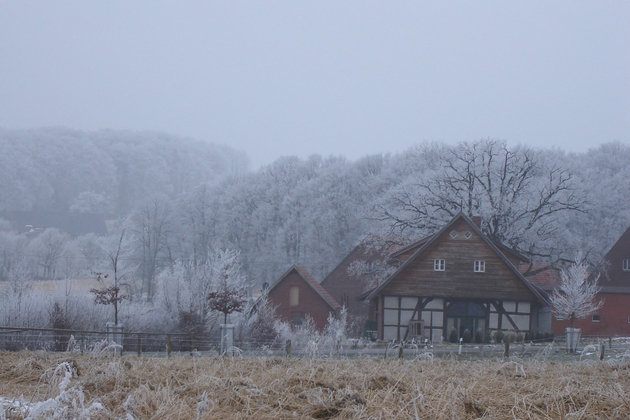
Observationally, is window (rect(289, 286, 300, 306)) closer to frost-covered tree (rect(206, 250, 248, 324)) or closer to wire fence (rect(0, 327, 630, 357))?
frost-covered tree (rect(206, 250, 248, 324))

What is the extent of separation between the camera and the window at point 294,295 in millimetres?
46750

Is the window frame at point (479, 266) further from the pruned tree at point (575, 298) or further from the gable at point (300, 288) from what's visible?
the gable at point (300, 288)

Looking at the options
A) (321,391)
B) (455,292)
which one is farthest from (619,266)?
(321,391)

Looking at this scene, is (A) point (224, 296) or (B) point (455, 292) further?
(B) point (455, 292)

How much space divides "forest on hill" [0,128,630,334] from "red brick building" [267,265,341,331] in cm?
568

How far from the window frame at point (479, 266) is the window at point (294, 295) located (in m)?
12.9

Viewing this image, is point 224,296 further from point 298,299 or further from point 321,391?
point 321,391

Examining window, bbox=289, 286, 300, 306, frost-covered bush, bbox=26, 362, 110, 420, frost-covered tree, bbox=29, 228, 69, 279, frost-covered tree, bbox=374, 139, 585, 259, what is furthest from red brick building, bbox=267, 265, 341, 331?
frost-covered bush, bbox=26, 362, 110, 420

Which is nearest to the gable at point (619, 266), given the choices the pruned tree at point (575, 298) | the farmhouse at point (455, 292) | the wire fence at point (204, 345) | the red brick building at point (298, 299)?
the pruned tree at point (575, 298)

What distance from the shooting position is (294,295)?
153ft

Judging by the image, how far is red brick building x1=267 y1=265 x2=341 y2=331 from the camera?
4662cm

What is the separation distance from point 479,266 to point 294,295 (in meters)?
13.4

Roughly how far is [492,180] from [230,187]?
34.0 metres

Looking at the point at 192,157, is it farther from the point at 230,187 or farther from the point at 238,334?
the point at 238,334
